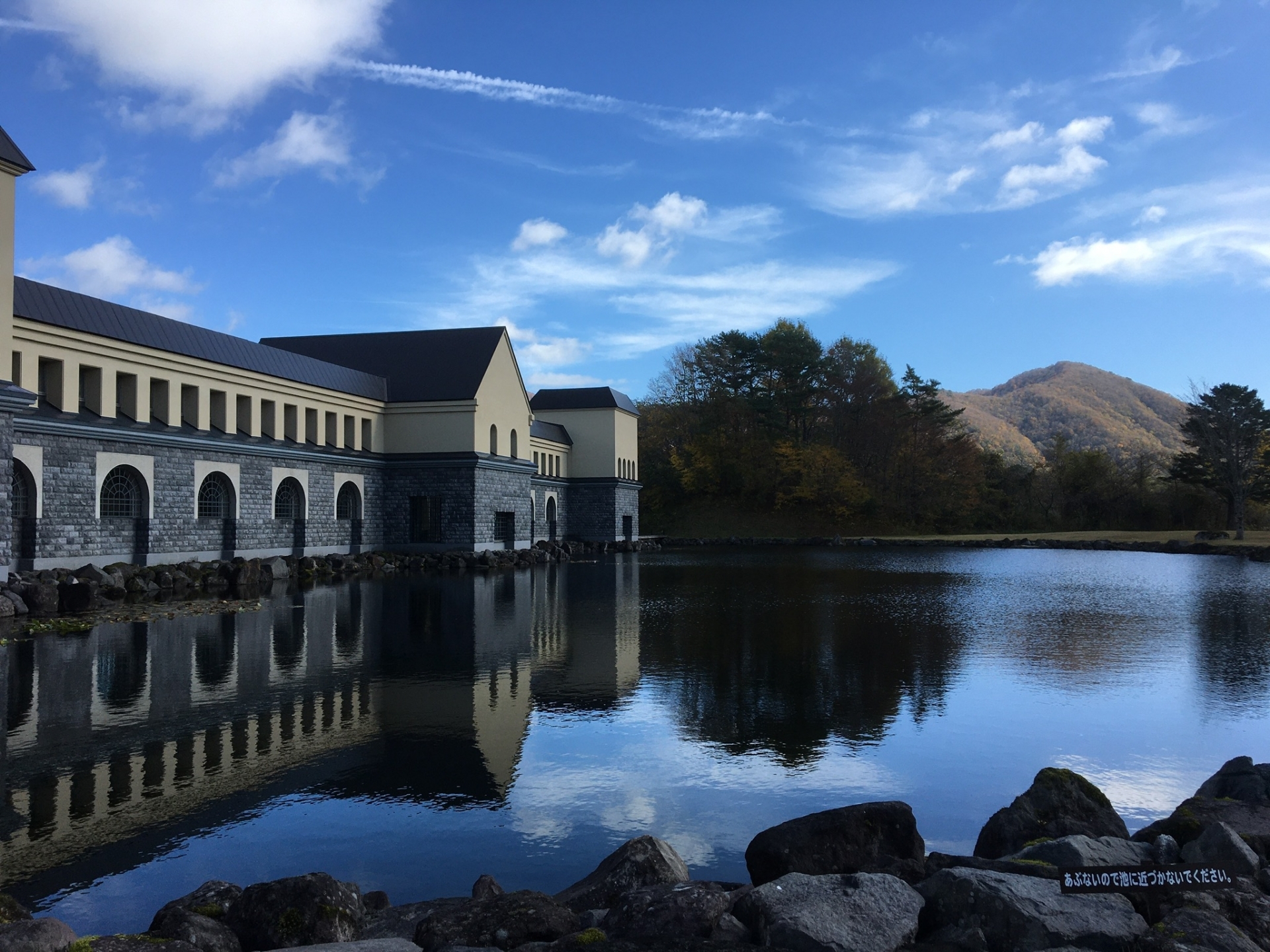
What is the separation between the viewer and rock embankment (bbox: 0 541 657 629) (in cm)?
1794

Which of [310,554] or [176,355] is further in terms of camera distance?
[310,554]

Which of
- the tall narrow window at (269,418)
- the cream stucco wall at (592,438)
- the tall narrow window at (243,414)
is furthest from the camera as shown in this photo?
the cream stucco wall at (592,438)

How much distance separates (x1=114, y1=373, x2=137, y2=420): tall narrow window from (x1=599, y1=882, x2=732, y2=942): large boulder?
85.3 feet

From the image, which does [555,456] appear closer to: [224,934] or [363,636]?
[363,636]

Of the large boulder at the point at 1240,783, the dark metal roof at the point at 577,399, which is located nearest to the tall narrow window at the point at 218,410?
the dark metal roof at the point at 577,399

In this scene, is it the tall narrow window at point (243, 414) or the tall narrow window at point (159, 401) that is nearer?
the tall narrow window at point (159, 401)

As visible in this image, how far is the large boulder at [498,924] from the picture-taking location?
427cm

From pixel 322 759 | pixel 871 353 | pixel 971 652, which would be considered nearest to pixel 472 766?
pixel 322 759

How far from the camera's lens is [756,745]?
27.6 feet

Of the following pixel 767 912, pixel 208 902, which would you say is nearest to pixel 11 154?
pixel 208 902

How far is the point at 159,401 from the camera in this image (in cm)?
2734

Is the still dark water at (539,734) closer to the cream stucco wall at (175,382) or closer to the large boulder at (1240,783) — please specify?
the large boulder at (1240,783)

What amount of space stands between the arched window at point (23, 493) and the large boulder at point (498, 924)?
22.2m

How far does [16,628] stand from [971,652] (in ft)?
52.4
